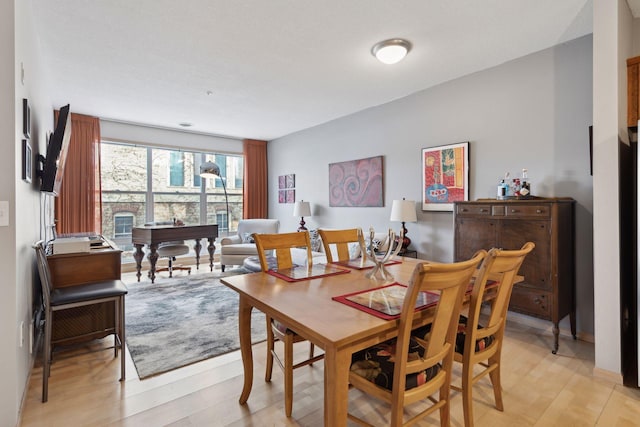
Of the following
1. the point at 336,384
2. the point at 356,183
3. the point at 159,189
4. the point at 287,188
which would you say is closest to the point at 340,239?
the point at 336,384

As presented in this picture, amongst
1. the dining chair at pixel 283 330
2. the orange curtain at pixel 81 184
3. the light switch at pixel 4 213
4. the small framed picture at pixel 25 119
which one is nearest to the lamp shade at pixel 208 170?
the orange curtain at pixel 81 184

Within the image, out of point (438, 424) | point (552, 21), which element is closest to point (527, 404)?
point (438, 424)

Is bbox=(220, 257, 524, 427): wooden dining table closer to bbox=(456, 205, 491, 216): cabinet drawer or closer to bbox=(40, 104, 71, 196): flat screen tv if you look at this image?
bbox=(456, 205, 491, 216): cabinet drawer

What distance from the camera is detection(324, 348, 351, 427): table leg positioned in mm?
1161

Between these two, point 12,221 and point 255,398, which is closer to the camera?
point 12,221

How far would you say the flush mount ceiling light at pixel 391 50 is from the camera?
2.77 meters

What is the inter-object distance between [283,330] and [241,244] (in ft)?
12.5

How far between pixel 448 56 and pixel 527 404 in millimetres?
Result: 2865

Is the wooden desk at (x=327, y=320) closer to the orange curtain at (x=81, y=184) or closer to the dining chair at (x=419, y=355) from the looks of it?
the dining chair at (x=419, y=355)

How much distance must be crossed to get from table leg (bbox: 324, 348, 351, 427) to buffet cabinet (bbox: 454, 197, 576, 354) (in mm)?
2169

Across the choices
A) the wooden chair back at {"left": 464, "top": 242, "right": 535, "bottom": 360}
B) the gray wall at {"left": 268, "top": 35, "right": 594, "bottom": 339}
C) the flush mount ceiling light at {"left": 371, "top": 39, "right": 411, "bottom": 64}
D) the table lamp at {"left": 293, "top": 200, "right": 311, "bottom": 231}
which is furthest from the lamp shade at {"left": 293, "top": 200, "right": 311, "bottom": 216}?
the wooden chair back at {"left": 464, "top": 242, "right": 535, "bottom": 360}

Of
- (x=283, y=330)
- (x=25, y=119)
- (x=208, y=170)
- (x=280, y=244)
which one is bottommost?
(x=283, y=330)

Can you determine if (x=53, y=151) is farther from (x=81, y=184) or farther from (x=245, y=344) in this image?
(x=81, y=184)

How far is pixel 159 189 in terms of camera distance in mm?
5969
